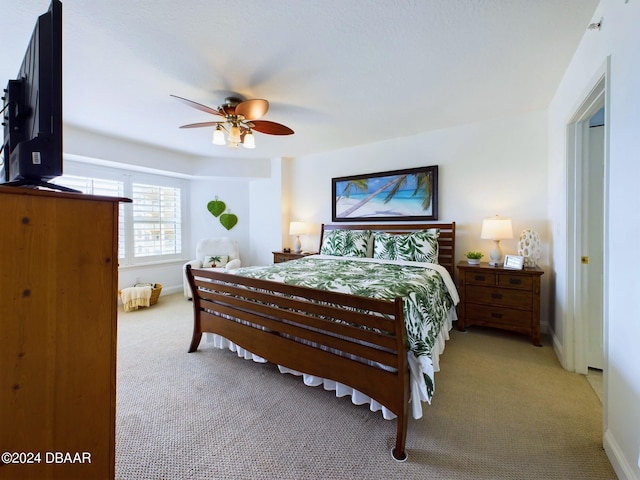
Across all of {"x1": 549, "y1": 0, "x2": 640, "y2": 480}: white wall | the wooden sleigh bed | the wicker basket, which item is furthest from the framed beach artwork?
the wicker basket

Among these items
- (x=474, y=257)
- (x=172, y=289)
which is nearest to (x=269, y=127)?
(x=474, y=257)

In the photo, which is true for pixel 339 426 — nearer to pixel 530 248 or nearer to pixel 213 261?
pixel 530 248

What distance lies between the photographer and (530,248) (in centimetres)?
291

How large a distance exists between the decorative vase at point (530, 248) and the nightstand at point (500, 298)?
133mm

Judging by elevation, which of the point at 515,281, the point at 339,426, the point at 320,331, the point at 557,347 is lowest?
the point at 339,426

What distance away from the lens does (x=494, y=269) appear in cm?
284

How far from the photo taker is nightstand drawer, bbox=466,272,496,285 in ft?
9.45

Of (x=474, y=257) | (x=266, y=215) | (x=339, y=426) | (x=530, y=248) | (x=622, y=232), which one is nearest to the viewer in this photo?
(x=622, y=232)

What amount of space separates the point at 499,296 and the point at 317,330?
2.19 meters

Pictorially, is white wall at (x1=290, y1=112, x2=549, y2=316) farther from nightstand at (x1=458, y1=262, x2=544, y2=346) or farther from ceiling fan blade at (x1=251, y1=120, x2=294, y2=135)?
ceiling fan blade at (x1=251, y1=120, x2=294, y2=135)

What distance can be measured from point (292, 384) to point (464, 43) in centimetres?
280

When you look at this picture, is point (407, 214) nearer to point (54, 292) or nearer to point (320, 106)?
point (320, 106)

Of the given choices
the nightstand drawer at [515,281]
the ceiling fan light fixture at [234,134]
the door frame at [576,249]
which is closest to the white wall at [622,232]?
the door frame at [576,249]

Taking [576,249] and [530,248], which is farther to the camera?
[530,248]
